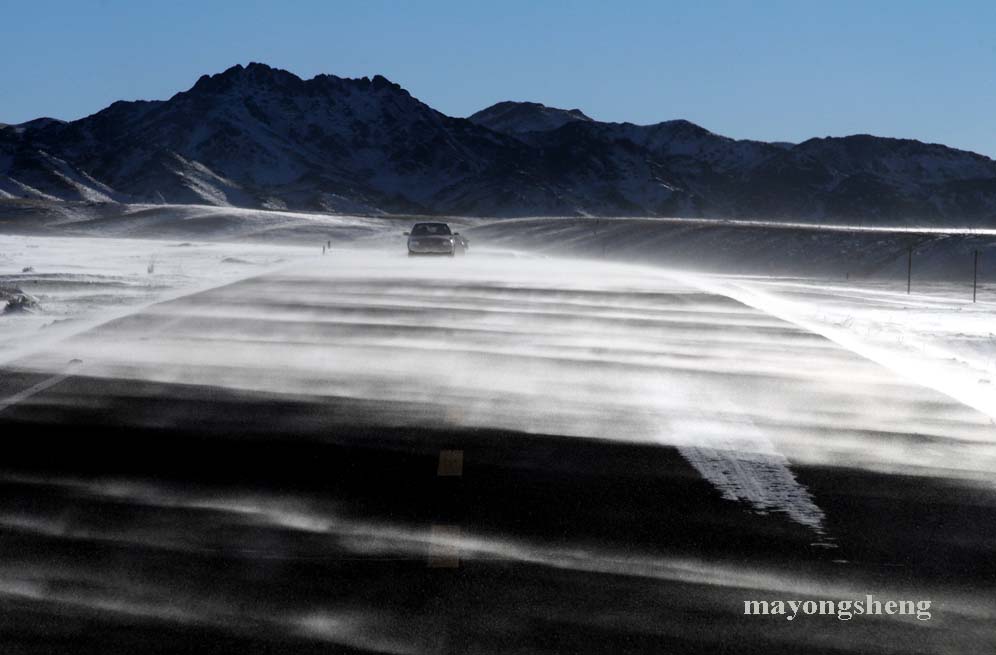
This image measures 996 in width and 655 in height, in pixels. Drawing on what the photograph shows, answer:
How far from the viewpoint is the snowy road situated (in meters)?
5.86

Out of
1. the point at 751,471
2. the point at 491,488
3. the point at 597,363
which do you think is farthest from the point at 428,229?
the point at 491,488

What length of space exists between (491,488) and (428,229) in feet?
155

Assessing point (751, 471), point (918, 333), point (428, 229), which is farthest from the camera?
point (428, 229)

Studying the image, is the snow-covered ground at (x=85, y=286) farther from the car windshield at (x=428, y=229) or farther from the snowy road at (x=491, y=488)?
the car windshield at (x=428, y=229)

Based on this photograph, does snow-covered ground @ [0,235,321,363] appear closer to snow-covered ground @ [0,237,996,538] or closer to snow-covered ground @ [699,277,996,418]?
snow-covered ground @ [0,237,996,538]

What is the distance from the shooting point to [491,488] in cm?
835

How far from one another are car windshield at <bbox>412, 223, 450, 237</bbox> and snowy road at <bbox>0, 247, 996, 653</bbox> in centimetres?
3715

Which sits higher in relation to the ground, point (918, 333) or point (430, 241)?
point (430, 241)

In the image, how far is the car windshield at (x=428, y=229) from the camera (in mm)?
54438

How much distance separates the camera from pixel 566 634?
5473 millimetres

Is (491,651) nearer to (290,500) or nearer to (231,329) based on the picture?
(290,500)

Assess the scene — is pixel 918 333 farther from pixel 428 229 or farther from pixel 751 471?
pixel 428 229

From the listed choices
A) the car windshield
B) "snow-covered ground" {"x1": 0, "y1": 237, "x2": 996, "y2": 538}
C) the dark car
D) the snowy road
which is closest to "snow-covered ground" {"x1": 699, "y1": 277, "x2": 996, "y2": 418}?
"snow-covered ground" {"x1": 0, "y1": 237, "x2": 996, "y2": 538}

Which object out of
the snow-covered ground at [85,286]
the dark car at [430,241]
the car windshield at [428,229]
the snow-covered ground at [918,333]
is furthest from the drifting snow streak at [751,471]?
the car windshield at [428,229]
